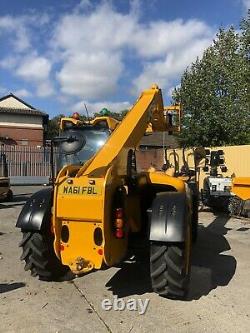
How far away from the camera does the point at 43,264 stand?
17.9 feet

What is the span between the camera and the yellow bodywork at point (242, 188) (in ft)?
37.6

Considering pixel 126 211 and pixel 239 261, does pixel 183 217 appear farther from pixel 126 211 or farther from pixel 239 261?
pixel 239 261

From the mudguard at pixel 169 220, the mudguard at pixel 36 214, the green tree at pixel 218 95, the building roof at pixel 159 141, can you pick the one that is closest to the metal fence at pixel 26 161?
the building roof at pixel 159 141

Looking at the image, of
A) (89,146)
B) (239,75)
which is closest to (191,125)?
(239,75)

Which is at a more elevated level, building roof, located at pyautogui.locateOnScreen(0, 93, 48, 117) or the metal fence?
building roof, located at pyautogui.locateOnScreen(0, 93, 48, 117)

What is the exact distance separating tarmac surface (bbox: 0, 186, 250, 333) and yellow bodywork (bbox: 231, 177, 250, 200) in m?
4.39

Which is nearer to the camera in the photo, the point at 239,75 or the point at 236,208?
the point at 236,208

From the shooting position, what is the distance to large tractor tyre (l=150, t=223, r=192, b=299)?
15.8 feet

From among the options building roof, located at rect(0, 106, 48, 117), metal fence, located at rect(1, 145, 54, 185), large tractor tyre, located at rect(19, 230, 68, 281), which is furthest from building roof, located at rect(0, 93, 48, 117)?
large tractor tyre, located at rect(19, 230, 68, 281)

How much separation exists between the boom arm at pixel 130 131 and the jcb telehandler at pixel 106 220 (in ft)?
0.05

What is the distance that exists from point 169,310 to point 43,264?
1777 mm

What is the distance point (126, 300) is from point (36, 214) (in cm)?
159

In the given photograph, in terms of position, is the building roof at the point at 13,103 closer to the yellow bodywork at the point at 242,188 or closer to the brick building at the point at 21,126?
the brick building at the point at 21,126

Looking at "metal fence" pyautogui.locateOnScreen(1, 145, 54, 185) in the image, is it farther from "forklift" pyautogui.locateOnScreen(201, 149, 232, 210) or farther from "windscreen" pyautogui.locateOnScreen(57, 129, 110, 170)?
"windscreen" pyautogui.locateOnScreen(57, 129, 110, 170)
